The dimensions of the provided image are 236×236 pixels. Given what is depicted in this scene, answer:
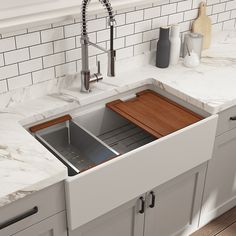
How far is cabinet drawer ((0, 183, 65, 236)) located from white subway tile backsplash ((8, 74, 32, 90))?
0.65m

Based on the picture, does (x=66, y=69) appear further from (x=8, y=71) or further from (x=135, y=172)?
(x=135, y=172)

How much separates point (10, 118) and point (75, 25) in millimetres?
572

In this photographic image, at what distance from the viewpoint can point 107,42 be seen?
93.6 inches

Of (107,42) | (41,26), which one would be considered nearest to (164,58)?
(107,42)

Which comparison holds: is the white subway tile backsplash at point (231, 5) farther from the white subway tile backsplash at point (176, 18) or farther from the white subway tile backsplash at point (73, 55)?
Result: the white subway tile backsplash at point (73, 55)

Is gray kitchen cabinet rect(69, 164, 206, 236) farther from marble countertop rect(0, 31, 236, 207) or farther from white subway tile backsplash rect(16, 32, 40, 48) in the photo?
white subway tile backsplash rect(16, 32, 40, 48)

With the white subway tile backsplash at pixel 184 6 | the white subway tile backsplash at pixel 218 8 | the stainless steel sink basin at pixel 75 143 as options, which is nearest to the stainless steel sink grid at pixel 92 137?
the stainless steel sink basin at pixel 75 143

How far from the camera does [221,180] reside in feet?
8.37

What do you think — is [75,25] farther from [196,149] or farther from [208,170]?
[208,170]

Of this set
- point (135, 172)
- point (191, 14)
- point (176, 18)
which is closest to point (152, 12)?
point (176, 18)

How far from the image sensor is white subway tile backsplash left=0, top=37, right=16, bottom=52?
2.00 metres

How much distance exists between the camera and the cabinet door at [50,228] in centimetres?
172

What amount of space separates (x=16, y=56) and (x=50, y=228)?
82cm

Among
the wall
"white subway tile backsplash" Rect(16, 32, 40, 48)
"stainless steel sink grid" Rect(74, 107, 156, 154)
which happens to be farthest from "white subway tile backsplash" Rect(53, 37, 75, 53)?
"stainless steel sink grid" Rect(74, 107, 156, 154)
